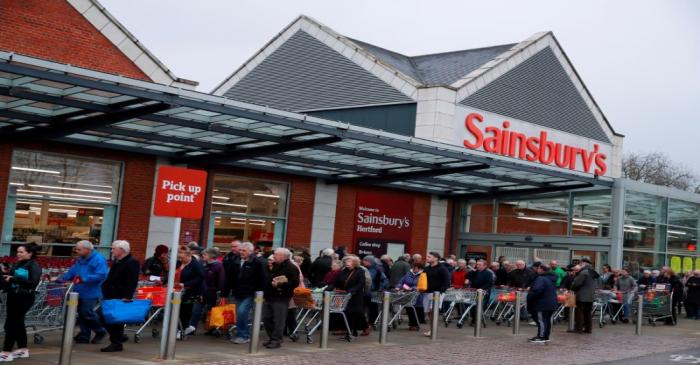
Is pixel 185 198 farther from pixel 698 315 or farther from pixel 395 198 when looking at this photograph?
pixel 698 315

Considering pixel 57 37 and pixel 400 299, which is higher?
pixel 57 37

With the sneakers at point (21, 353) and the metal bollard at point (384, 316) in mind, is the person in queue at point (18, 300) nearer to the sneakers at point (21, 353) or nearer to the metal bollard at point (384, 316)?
the sneakers at point (21, 353)

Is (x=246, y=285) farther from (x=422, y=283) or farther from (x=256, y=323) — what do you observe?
(x=422, y=283)

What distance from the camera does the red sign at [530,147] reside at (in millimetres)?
29031

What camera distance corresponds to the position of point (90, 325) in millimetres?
11836

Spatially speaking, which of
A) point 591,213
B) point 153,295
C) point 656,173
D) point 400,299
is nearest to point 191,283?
point 153,295

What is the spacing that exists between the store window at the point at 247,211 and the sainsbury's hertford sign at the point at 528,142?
7.76 metres

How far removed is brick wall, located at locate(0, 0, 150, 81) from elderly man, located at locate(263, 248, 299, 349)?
33.2ft

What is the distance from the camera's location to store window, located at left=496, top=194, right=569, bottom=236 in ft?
89.1

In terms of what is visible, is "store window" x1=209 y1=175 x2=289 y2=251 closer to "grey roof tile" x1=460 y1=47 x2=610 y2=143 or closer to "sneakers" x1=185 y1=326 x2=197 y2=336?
"sneakers" x1=185 y1=326 x2=197 y2=336

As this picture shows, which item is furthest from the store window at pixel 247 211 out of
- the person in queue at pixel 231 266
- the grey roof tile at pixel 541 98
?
the grey roof tile at pixel 541 98

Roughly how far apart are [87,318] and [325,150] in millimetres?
8627

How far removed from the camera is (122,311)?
36.6 ft

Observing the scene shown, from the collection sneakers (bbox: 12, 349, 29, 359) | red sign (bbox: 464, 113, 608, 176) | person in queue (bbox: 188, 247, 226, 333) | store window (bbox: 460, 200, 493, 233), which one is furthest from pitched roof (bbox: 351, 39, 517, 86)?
sneakers (bbox: 12, 349, 29, 359)
